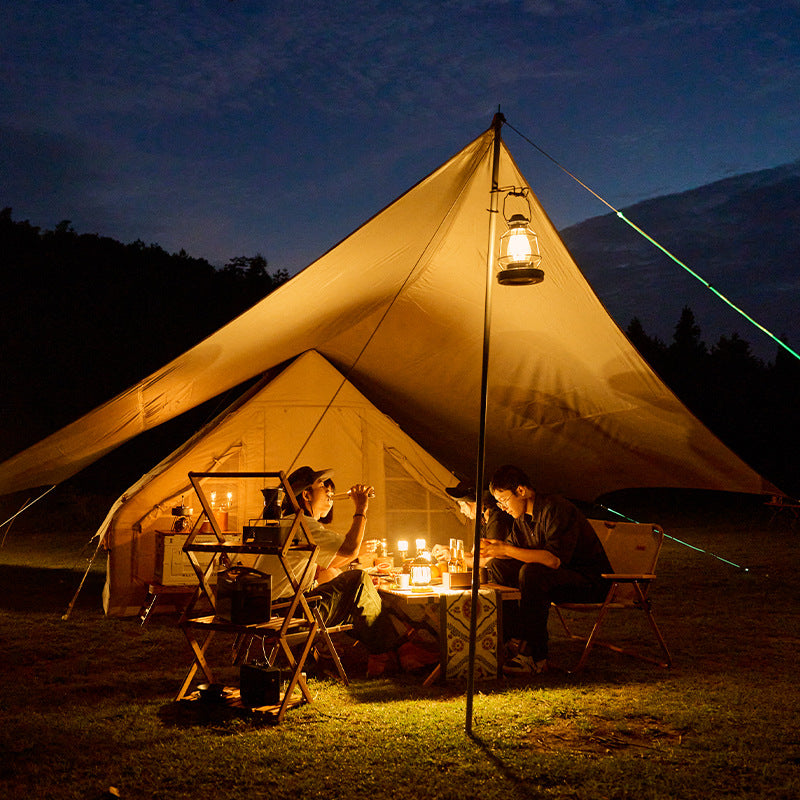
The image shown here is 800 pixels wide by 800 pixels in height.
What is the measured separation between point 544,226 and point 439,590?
6.55 ft

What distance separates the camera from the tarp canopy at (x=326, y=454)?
6695 millimetres

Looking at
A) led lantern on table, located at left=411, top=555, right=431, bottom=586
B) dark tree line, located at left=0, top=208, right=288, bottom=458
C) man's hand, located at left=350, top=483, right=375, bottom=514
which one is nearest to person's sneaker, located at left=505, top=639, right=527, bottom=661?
led lantern on table, located at left=411, top=555, right=431, bottom=586

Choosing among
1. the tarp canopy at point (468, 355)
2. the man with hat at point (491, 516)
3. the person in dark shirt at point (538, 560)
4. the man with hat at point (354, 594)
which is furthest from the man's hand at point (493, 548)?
the tarp canopy at point (468, 355)

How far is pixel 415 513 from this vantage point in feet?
23.2

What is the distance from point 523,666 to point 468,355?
7.66 feet

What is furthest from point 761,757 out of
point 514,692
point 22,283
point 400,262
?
point 22,283

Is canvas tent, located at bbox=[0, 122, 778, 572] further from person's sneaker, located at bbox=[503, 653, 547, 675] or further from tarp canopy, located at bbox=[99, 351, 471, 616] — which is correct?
person's sneaker, located at bbox=[503, 653, 547, 675]

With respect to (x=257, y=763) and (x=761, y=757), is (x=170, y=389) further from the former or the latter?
(x=761, y=757)

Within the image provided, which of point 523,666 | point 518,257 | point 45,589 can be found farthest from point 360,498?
point 45,589

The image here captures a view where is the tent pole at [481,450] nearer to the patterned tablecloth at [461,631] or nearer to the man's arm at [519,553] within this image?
the patterned tablecloth at [461,631]

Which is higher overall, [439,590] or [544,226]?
[544,226]

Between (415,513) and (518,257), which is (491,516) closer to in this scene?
(518,257)

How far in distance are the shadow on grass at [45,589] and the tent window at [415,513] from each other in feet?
8.52

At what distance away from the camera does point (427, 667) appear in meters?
4.28
